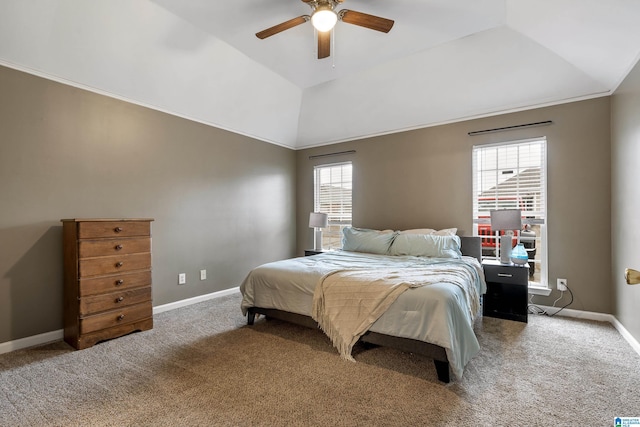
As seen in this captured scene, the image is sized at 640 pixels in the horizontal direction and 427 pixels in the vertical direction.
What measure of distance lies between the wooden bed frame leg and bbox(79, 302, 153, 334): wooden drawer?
272cm

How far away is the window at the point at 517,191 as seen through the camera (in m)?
3.59

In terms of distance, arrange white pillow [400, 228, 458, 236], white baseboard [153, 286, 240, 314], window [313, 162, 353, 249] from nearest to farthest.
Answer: white baseboard [153, 286, 240, 314], white pillow [400, 228, 458, 236], window [313, 162, 353, 249]

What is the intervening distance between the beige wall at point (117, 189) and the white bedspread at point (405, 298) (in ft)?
4.51

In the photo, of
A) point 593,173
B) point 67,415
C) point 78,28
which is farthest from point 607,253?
point 78,28

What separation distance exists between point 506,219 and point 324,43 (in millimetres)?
2682

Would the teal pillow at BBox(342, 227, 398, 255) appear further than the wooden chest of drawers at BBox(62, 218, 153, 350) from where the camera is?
Yes

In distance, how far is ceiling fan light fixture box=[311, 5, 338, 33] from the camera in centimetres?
219

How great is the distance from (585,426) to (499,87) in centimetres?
335

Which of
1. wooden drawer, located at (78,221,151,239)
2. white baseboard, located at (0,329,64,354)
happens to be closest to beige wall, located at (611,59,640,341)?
wooden drawer, located at (78,221,151,239)

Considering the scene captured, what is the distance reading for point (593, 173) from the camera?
10.7 ft

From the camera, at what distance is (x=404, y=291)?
7.12 feet

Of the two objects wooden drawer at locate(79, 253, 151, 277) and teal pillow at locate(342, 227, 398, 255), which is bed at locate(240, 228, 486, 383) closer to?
teal pillow at locate(342, 227, 398, 255)

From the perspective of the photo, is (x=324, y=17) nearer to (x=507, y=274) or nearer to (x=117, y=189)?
(x=117, y=189)

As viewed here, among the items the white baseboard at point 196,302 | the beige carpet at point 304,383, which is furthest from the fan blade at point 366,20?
the white baseboard at point 196,302
